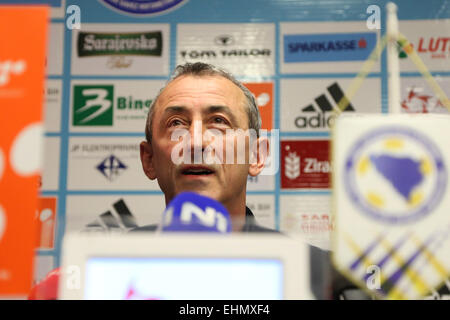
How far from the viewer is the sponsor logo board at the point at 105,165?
1682mm

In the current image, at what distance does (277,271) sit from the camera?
12.0 inches

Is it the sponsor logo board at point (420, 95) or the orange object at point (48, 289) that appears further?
the sponsor logo board at point (420, 95)

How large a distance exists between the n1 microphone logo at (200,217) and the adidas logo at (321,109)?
1362 mm

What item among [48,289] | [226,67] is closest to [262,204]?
[226,67]

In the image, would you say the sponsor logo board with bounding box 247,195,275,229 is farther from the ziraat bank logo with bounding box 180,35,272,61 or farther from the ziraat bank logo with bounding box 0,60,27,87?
the ziraat bank logo with bounding box 0,60,27,87

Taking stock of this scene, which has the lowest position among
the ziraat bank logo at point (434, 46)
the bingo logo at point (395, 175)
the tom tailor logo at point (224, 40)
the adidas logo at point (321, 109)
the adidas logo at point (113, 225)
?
the adidas logo at point (113, 225)

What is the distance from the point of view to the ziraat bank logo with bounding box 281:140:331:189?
1.66 m

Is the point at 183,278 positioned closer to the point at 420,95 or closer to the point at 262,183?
the point at 262,183

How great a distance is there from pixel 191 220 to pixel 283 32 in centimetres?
148

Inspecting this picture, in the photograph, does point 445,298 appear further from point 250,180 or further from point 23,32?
point 250,180

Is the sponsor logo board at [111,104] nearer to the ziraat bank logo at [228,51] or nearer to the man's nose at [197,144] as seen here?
the ziraat bank logo at [228,51]

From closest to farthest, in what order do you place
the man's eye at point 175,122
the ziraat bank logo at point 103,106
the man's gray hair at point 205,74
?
the man's eye at point 175,122, the man's gray hair at point 205,74, the ziraat bank logo at point 103,106

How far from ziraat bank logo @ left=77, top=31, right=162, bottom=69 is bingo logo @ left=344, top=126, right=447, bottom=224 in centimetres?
147

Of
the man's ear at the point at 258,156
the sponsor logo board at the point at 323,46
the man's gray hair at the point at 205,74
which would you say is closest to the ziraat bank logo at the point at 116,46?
the sponsor logo board at the point at 323,46
